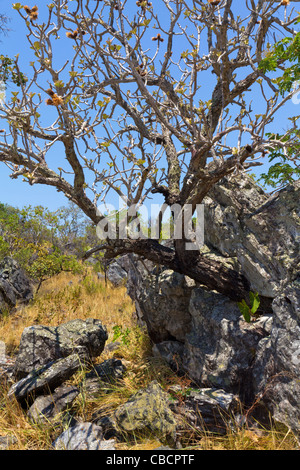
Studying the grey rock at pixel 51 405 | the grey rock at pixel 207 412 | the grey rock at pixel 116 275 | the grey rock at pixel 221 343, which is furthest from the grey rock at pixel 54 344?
the grey rock at pixel 116 275

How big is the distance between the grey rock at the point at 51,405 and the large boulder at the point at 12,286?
195 inches

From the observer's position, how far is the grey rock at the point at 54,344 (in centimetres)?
553

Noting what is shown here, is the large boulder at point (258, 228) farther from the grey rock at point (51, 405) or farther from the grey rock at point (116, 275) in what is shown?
the grey rock at point (116, 275)

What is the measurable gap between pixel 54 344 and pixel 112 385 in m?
1.40

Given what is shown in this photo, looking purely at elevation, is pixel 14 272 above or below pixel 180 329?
above

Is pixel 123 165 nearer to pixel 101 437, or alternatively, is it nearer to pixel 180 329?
pixel 180 329

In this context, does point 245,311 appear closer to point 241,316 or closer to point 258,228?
point 241,316

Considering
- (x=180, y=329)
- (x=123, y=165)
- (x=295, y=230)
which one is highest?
(x=123, y=165)

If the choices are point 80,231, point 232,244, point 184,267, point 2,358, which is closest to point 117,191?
point 184,267

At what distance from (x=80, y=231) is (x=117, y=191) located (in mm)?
21375

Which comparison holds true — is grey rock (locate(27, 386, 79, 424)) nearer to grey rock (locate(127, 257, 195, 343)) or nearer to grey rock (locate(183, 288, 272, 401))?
grey rock (locate(183, 288, 272, 401))

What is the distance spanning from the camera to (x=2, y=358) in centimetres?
→ 647

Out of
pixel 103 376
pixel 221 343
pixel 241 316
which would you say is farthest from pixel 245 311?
pixel 103 376

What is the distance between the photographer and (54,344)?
5.73 m
